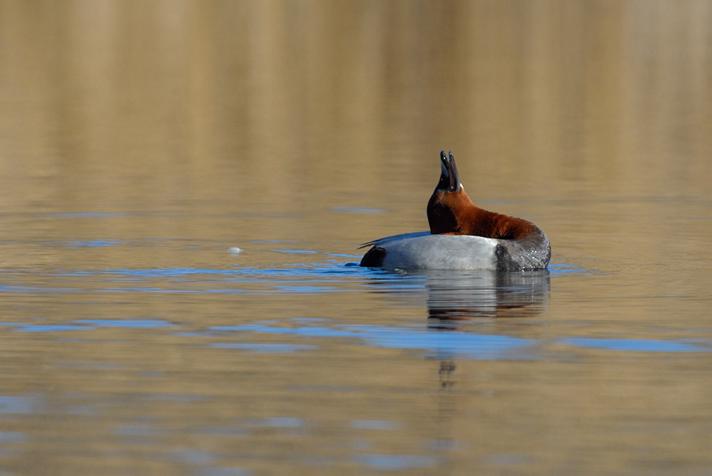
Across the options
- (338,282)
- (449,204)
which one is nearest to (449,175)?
(449,204)

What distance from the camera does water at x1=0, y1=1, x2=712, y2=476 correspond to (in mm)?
8648

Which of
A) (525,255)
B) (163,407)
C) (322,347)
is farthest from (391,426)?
(525,255)

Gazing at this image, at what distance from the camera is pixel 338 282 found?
14.0 meters

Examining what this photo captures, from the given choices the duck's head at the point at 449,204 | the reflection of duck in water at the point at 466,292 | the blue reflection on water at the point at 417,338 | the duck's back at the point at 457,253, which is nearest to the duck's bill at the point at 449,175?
the duck's head at the point at 449,204

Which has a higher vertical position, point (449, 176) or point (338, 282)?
point (449, 176)

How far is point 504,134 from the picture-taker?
28.2 m

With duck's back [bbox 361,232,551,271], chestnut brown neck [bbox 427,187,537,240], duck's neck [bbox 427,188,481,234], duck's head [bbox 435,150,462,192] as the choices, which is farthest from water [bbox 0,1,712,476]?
duck's head [bbox 435,150,462,192]

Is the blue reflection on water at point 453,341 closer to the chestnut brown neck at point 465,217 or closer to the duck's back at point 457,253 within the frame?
the duck's back at point 457,253

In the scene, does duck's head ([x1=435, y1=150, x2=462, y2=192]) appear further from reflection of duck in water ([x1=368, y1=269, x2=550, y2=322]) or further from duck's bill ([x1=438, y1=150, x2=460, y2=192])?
reflection of duck in water ([x1=368, y1=269, x2=550, y2=322])

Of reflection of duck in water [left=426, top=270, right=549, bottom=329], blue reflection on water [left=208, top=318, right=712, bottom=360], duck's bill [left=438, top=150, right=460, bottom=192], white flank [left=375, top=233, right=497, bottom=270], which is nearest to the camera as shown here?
blue reflection on water [left=208, top=318, right=712, bottom=360]

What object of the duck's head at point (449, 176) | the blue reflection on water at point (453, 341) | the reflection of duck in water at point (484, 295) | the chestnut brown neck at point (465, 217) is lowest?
the reflection of duck in water at point (484, 295)

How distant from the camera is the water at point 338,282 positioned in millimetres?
8648

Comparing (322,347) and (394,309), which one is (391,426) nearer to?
(322,347)

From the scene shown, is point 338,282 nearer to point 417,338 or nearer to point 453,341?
point 417,338
